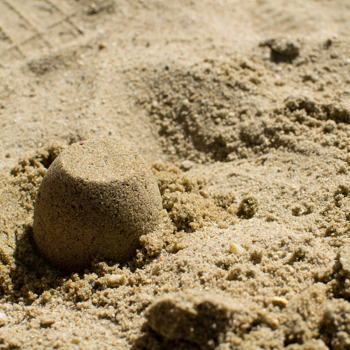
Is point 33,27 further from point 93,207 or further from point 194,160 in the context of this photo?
point 93,207

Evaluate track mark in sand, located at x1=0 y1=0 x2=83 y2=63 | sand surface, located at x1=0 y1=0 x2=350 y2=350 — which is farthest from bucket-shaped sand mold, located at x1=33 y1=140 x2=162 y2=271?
track mark in sand, located at x1=0 y1=0 x2=83 y2=63

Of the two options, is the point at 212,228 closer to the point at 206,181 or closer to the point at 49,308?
the point at 206,181

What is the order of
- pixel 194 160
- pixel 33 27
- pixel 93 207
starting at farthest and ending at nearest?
pixel 33 27
pixel 194 160
pixel 93 207

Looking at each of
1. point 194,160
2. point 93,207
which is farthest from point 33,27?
point 93,207

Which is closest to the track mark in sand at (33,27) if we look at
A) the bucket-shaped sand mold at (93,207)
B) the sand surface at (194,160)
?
the sand surface at (194,160)

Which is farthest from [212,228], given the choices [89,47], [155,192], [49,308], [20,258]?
[89,47]

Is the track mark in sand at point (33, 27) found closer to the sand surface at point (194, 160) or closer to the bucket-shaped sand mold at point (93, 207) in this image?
the sand surface at point (194, 160)
